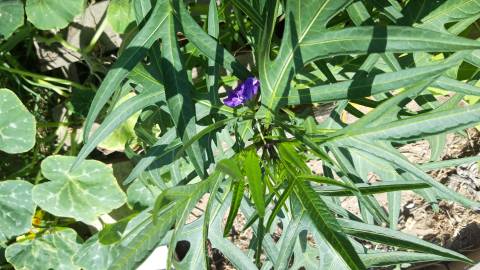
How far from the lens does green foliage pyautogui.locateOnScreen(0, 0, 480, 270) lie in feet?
2.31

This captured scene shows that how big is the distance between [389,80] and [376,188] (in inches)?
6.0

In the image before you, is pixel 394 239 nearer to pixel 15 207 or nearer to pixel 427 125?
pixel 427 125

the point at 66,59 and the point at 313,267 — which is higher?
the point at 66,59

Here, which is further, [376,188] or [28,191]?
[28,191]

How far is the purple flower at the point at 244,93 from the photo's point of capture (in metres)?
0.92

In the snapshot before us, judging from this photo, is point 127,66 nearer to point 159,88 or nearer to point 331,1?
point 159,88

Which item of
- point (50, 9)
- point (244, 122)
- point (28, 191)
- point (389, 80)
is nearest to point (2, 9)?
point (50, 9)

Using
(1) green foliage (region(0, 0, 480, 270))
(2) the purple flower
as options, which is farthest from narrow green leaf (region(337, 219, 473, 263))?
(2) the purple flower

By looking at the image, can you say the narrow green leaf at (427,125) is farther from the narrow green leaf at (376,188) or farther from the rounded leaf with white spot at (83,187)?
the rounded leaf with white spot at (83,187)

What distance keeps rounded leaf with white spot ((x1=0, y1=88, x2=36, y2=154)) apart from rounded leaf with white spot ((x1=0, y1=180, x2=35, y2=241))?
11 cm

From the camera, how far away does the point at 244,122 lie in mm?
915

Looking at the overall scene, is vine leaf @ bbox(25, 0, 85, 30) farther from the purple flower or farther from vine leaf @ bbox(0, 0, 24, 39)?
the purple flower

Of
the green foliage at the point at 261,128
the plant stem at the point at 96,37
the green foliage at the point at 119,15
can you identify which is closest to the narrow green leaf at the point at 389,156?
the green foliage at the point at 261,128

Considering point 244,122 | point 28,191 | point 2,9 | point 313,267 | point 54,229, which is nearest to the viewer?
point 244,122
